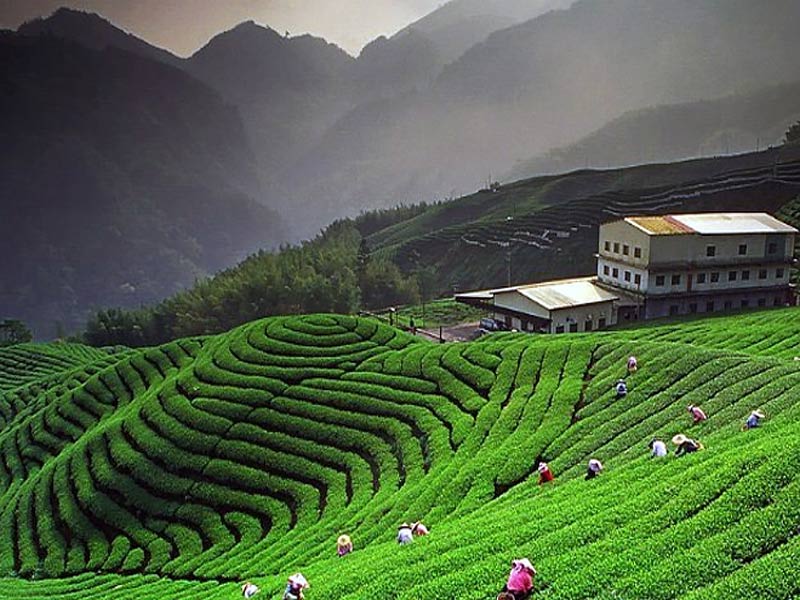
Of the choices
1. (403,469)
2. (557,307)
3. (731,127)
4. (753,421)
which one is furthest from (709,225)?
(731,127)

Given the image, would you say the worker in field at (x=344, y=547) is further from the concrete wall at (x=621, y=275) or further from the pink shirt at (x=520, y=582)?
the concrete wall at (x=621, y=275)

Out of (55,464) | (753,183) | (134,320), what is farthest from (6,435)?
(753,183)

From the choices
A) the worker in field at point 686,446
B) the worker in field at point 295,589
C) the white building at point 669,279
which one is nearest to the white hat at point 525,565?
the worker in field at point 295,589

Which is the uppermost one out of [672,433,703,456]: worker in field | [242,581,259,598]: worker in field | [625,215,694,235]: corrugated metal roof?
[625,215,694,235]: corrugated metal roof

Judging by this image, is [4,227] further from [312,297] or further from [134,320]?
[312,297]

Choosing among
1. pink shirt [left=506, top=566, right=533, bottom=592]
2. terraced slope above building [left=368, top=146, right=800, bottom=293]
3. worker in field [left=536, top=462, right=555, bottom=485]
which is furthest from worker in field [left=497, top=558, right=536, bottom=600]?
terraced slope above building [left=368, top=146, right=800, bottom=293]

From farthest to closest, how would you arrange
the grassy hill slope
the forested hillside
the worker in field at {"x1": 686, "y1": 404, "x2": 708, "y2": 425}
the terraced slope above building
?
the grassy hill slope < the terraced slope above building < the forested hillside < the worker in field at {"x1": 686, "y1": 404, "x2": 708, "y2": 425}

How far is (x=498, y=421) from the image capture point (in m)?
22.3

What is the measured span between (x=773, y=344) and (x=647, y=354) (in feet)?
28.7

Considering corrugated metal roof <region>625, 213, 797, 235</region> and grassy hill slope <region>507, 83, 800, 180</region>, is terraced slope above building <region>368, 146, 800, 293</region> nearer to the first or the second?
corrugated metal roof <region>625, 213, 797, 235</region>

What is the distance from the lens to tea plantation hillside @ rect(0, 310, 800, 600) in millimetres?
9914

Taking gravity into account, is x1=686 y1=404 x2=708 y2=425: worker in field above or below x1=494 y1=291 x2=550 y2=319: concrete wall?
above

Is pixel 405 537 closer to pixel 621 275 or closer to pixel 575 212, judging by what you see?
pixel 621 275

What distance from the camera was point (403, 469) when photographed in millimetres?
22359
